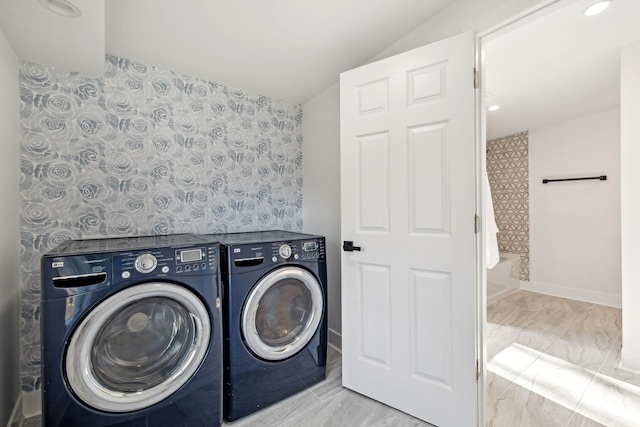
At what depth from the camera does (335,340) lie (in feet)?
7.70

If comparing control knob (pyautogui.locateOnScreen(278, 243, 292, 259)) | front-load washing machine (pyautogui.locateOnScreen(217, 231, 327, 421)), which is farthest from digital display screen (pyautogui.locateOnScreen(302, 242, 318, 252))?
control knob (pyautogui.locateOnScreen(278, 243, 292, 259))

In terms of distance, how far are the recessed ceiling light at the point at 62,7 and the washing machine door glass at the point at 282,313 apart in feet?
4.96

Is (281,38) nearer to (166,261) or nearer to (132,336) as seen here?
(166,261)

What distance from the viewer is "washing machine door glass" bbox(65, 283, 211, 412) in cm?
115

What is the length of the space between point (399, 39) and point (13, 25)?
204 centimetres

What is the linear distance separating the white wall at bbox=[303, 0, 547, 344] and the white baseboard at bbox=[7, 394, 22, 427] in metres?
1.94

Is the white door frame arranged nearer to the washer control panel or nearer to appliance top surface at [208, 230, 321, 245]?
appliance top surface at [208, 230, 321, 245]

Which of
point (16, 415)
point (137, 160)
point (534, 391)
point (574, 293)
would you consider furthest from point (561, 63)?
point (16, 415)

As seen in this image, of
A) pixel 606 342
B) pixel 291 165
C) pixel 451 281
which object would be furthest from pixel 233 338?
pixel 606 342

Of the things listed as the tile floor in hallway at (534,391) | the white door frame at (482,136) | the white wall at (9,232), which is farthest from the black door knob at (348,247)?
the white wall at (9,232)

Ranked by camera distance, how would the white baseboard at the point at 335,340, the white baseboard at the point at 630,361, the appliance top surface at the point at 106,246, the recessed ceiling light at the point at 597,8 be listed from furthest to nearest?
1. the white baseboard at the point at 335,340
2. the white baseboard at the point at 630,361
3. the recessed ceiling light at the point at 597,8
4. the appliance top surface at the point at 106,246

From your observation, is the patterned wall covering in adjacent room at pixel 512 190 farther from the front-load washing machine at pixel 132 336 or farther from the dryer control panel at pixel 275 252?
the front-load washing machine at pixel 132 336

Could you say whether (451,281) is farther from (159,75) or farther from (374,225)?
(159,75)

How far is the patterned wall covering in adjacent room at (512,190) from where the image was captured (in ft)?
13.2
